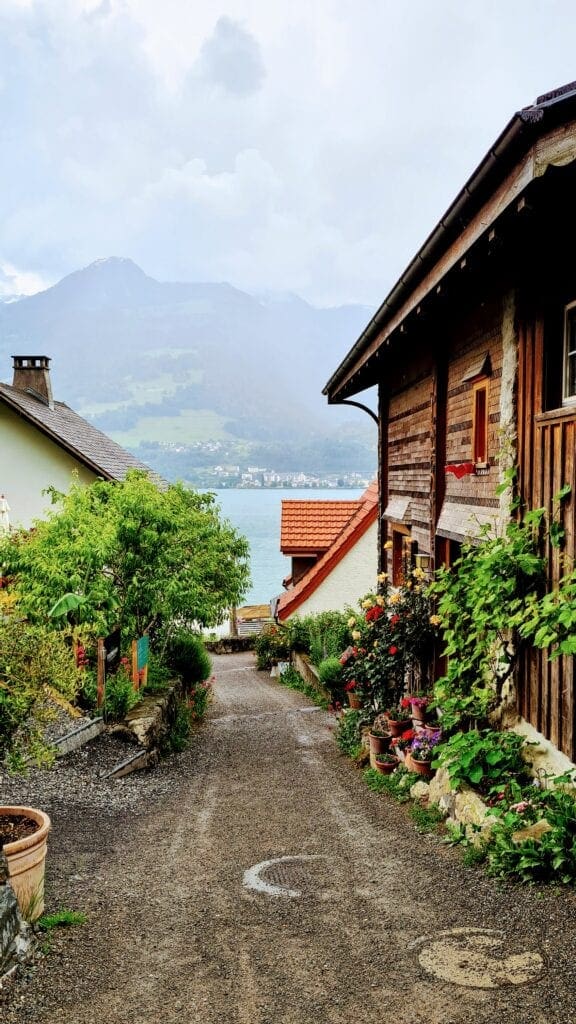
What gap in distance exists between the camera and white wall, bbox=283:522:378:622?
18906mm

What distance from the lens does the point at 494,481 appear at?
21.7ft

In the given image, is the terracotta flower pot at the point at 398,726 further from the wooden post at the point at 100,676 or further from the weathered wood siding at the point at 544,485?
the wooden post at the point at 100,676

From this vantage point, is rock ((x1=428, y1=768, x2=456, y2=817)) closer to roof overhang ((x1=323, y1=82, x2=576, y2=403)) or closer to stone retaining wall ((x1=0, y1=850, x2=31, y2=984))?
stone retaining wall ((x1=0, y1=850, x2=31, y2=984))

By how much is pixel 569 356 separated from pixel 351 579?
1423 centimetres

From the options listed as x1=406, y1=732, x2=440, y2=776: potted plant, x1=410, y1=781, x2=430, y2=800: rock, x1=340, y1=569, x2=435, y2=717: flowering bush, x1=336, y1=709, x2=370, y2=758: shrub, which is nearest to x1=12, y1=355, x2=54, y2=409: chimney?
x1=336, y1=709, x2=370, y2=758: shrub

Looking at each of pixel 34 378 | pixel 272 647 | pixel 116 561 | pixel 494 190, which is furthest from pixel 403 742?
pixel 34 378

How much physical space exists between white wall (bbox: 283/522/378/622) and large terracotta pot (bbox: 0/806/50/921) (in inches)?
570

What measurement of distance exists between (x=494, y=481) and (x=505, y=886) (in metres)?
3.28

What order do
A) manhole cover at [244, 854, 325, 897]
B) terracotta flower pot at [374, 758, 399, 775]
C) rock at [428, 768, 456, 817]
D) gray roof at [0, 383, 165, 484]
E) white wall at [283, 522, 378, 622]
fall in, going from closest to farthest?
1. manhole cover at [244, 854, 325, 897]
2. rock at [428, 768, 456, 817]
3. terracotta flower pot at [374, 758, 399, 775]
4. gray roof at [0, 383, 165, 484]
5. white wall at [283, 522, 378, 622]

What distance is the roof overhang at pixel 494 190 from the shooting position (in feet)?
11.9

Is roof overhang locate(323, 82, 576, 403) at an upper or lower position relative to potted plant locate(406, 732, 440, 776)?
upper

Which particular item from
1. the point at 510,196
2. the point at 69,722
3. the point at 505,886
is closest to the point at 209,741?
the point at 69,722

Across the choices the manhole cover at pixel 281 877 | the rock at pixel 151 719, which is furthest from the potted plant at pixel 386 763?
the rock at pixel 151 719

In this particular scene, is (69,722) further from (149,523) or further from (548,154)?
(548,154)
